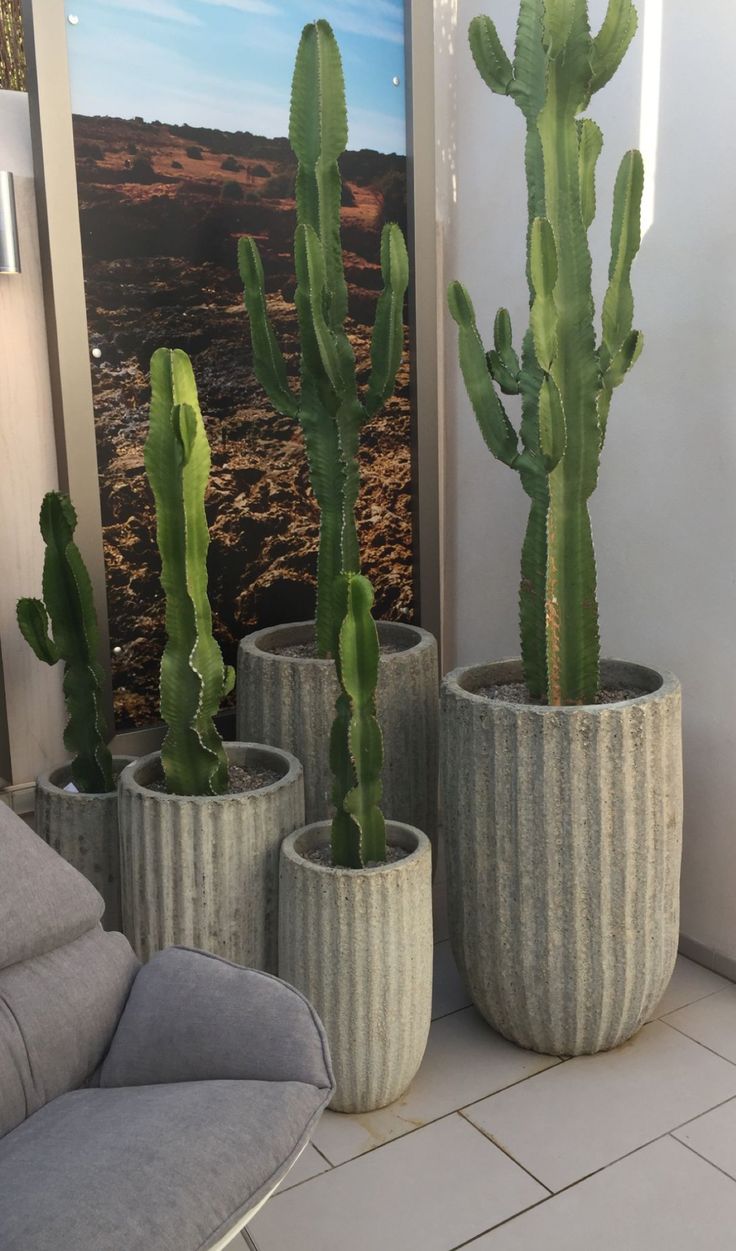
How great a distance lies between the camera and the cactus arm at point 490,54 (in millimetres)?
1849

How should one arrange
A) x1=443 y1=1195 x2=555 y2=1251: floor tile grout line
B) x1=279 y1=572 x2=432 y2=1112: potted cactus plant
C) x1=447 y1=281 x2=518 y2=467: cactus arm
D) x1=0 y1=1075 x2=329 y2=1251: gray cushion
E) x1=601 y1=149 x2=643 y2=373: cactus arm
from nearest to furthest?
1. x1=0 y1=1075 x2=329 y2=1251: gray cushion
2. x1=443 y1=1195 x2=555 y2=1251: floor tile grout line
3. x1=279 y1=572 x2=432 y2=1112: potted cactus plant
4. x1=601 y1=149 x2=643 y2=373: cactus arm
5. x1=447 y1=281 x2=518 y2=467: cactus arm

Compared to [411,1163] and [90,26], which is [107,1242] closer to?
[411,1163]

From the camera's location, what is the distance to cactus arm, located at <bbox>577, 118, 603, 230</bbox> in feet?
5.91

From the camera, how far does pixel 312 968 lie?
1.74 meters

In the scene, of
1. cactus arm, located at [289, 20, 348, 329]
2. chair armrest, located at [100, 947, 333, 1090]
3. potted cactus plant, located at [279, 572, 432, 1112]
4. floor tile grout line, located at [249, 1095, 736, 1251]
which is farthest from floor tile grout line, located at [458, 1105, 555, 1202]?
cactus arm, located at [289, 20, 348, 329]

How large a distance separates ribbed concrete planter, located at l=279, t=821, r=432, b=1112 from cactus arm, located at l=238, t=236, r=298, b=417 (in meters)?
0.89

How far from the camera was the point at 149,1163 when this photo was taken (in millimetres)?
1062

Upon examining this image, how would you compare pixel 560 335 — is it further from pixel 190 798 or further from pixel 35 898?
pixel 35 898

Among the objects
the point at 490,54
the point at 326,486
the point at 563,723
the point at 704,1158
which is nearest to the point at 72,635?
the point at 326,486

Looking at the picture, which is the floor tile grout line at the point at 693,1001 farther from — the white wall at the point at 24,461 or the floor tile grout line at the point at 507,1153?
the white wall at the point at 24,461

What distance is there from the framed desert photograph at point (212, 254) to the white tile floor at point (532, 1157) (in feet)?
3.25

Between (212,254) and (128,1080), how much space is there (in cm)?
164

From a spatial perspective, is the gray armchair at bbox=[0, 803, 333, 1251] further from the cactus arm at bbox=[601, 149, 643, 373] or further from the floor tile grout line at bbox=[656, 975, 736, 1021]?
the cactus arm at bbox=[601, 149, 643, 373]

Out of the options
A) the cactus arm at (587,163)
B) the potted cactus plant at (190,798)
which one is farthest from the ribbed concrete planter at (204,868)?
the cactus arm at (587,163)
